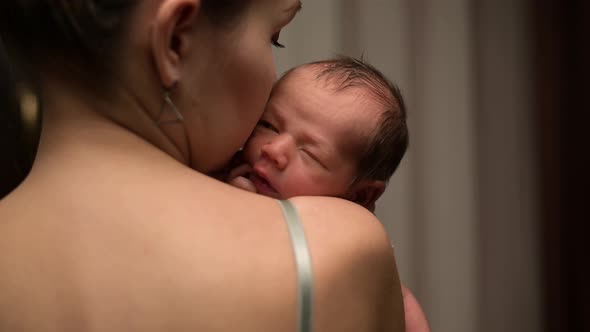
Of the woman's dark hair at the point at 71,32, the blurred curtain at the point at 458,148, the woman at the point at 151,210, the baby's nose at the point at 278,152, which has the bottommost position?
the blurred curtain at the point at 458,148

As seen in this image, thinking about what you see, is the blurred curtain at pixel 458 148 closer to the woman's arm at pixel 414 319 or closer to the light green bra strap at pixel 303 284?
the woman's arm at pixel 414 319

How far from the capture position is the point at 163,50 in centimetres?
64

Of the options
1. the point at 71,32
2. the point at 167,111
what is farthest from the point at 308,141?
the point at 71,32

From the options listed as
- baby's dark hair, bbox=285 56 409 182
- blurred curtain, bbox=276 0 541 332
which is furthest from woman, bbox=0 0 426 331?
blurred curtain, bbox=276 0 541 332

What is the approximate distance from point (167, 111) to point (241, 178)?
253 mm

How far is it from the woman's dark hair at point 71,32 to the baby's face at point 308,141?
0.97 ft

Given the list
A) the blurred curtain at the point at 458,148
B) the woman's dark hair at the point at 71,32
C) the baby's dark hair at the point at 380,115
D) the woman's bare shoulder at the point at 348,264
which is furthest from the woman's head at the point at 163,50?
the blurred curtain at the point at 458,148

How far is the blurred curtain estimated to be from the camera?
1.71 m

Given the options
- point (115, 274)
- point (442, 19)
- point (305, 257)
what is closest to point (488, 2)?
point (442, 19)

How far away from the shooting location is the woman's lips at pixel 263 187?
36.1 inches

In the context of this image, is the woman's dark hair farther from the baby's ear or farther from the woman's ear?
the baby's ear

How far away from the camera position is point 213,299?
58 cm

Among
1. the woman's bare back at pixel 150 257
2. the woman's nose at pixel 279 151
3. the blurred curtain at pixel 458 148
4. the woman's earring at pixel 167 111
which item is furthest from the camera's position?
the blurred curtain at pixel 458 148

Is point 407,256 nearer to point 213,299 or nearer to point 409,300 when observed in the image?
point 409,300
